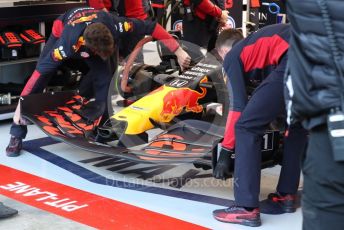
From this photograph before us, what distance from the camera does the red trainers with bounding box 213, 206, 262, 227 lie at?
12.5 ft

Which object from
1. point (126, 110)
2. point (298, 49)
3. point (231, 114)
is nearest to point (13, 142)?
point (126, 110)

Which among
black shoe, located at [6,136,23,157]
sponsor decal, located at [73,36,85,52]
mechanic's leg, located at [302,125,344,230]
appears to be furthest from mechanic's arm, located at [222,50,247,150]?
black shoe, located at [6,136,23,157]

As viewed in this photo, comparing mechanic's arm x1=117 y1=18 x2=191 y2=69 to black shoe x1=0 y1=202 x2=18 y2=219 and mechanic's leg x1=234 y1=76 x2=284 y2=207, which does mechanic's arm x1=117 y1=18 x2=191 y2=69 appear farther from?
black shoe x1=0 y1=202 x2=18 y2=219

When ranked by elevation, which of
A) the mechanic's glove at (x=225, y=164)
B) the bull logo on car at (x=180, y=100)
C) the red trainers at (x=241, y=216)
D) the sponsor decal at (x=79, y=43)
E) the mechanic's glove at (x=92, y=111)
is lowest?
the red trainers at (x=241, y=216)

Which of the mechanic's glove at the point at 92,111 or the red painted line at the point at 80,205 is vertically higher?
the mechanic's glove at the point at 92,111

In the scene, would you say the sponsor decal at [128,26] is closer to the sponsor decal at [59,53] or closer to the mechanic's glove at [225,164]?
the sponsor decal at [59,53]

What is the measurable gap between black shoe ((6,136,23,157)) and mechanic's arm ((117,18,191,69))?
4.22ft

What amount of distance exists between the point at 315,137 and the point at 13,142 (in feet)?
13.1

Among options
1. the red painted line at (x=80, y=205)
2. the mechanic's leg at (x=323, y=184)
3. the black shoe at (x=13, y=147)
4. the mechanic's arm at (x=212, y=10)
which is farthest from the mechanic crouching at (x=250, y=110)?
the mechanic's arm at (x=212, y=10)

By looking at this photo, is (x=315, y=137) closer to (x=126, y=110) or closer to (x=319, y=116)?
(x=319, y=116)

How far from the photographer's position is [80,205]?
4.18m

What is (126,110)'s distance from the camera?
192 inches

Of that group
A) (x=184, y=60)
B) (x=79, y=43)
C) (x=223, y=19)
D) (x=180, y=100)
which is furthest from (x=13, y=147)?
(x=223, y=19)

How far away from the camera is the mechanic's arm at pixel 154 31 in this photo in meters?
5.22
